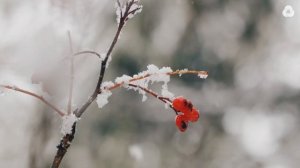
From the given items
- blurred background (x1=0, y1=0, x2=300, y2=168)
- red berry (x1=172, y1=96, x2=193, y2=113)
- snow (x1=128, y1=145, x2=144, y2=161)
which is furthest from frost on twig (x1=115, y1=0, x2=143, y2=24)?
snow (x1=128, y1=145, x2=144, y2=161)

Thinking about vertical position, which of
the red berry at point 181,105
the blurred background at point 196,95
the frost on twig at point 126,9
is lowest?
the frost on twig at point 126,9

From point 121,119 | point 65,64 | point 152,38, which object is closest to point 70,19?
point 65,64

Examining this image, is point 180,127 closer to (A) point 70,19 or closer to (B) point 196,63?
(A) point 70,19

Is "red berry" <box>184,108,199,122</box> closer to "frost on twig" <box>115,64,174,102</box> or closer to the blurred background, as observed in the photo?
"frost on twig" <box>115,64,174,102</box>

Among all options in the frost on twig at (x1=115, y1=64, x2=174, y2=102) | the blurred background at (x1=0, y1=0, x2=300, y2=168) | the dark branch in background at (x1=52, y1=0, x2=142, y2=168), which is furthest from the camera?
the blurred background at (x1=0, y1=0, x2=300, y2=168)

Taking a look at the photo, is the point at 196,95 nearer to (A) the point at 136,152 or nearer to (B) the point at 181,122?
(A) the point at 136,152

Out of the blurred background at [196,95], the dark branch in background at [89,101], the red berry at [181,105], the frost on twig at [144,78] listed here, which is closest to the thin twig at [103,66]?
the dark branch in background at [89,101]

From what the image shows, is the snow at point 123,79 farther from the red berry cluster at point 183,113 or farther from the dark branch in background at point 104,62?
the red berry cluster at point 183,113

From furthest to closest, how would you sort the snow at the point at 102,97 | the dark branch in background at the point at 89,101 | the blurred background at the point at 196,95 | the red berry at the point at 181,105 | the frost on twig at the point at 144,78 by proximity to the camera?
the blurred background at the point at 196,95 → the red berry at the point at 181,105 → the frost on twig at the point at 144,78 → the snow at the point at 102,97 → the dark branch in background at the point at 89,101

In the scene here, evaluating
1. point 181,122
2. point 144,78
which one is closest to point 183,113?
point 181,122
